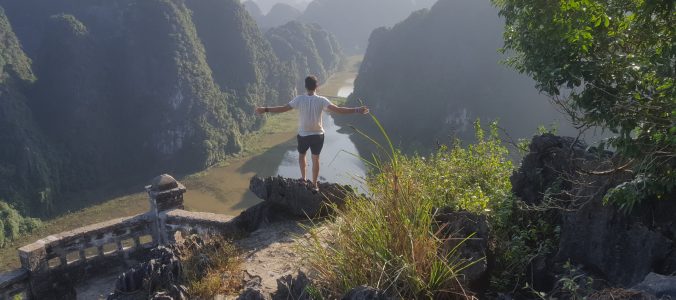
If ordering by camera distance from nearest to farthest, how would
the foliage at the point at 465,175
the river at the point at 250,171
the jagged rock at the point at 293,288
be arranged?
the jagged rock at the point at 293,288 < the foliage at the point at 465,175 < the river at the point at 250,171

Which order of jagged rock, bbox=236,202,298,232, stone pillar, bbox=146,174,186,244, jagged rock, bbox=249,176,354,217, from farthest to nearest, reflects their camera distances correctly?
stone pillar, bbox=146,174,186,244
jagged rock, bbox=236,202,298,232
jagged rock, bbox=249,176,354,217

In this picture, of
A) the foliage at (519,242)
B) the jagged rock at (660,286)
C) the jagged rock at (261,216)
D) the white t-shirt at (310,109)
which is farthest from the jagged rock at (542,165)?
the jagged rock at (261,216)

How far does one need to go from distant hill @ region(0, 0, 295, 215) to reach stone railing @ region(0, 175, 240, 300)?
167ft

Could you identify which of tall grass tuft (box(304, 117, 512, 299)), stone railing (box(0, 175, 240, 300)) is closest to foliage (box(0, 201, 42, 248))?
stone railing (box(0, 175, 240, 300))

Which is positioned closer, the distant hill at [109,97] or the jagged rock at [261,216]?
the jagged rock at [261,216]

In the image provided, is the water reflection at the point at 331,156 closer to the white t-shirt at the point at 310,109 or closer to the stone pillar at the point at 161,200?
the stone pillar at the point at 161,200

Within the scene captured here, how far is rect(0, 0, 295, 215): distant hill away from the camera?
61.1 metres

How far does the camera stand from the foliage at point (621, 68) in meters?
3.68

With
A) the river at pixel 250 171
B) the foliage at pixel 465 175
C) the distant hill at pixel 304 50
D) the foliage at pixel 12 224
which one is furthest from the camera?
the distant hill at pixel 304 50

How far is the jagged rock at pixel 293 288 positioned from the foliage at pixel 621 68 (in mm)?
2484

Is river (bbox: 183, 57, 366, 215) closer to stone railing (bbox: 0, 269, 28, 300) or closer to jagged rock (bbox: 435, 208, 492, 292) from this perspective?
stone railing (bbox: 0, 269, 28, 300)

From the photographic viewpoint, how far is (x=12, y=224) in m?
43.5

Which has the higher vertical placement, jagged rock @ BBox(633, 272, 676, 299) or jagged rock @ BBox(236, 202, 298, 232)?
jagged rock @ BBox(633, 272, 676, 299)

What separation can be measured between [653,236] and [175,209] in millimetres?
7347
